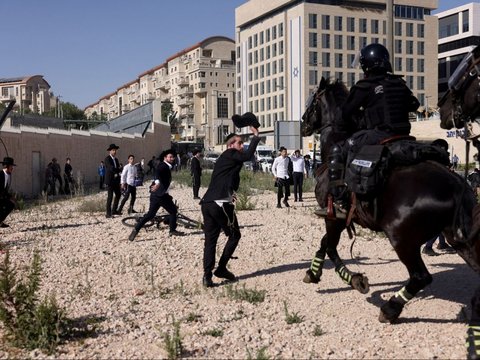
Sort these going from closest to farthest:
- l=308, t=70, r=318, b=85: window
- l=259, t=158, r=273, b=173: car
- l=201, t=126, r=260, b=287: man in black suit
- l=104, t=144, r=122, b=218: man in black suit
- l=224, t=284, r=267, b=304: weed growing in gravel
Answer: l=224, t=284, r=267, b=304: weed growing in gravel < l=201, t=126, r=260, b=287: man in black suit < l=104, t=144, r=122, b=218: man in black suit < l=259, t=158, r=273, b=173: car < l=308, t=70, r=318, b=85: window

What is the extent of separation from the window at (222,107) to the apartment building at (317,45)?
13102mm

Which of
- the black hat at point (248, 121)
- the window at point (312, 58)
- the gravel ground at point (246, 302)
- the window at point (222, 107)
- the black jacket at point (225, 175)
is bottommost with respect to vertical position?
the gravel ground at point (246, 302)

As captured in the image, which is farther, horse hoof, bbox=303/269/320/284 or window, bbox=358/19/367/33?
window, bbox=358/19/367/33

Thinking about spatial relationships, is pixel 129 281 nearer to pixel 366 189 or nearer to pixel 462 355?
pixel 366 189

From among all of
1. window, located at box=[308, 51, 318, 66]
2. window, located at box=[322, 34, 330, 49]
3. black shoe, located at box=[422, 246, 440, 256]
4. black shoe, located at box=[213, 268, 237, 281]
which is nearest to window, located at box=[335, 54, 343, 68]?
window, located at box=[322, 34, 330, 49]

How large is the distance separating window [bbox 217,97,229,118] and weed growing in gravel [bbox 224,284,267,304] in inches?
4013

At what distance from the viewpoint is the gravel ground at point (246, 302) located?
554cm

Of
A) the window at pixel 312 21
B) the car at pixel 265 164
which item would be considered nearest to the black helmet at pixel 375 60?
the car at pixel 265 164

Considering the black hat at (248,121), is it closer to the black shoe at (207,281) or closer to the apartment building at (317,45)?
the black shoe at (207,281)

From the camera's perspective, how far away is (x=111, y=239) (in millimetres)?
12641

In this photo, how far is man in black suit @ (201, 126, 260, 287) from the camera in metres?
8.13

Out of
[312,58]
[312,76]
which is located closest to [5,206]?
[312,76]

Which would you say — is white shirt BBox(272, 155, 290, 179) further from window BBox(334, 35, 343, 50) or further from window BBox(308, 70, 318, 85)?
window BBox(334, 35, 343, 50)

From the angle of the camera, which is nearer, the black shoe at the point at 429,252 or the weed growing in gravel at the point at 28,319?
the weed growing in gravel at the point at 28,319
